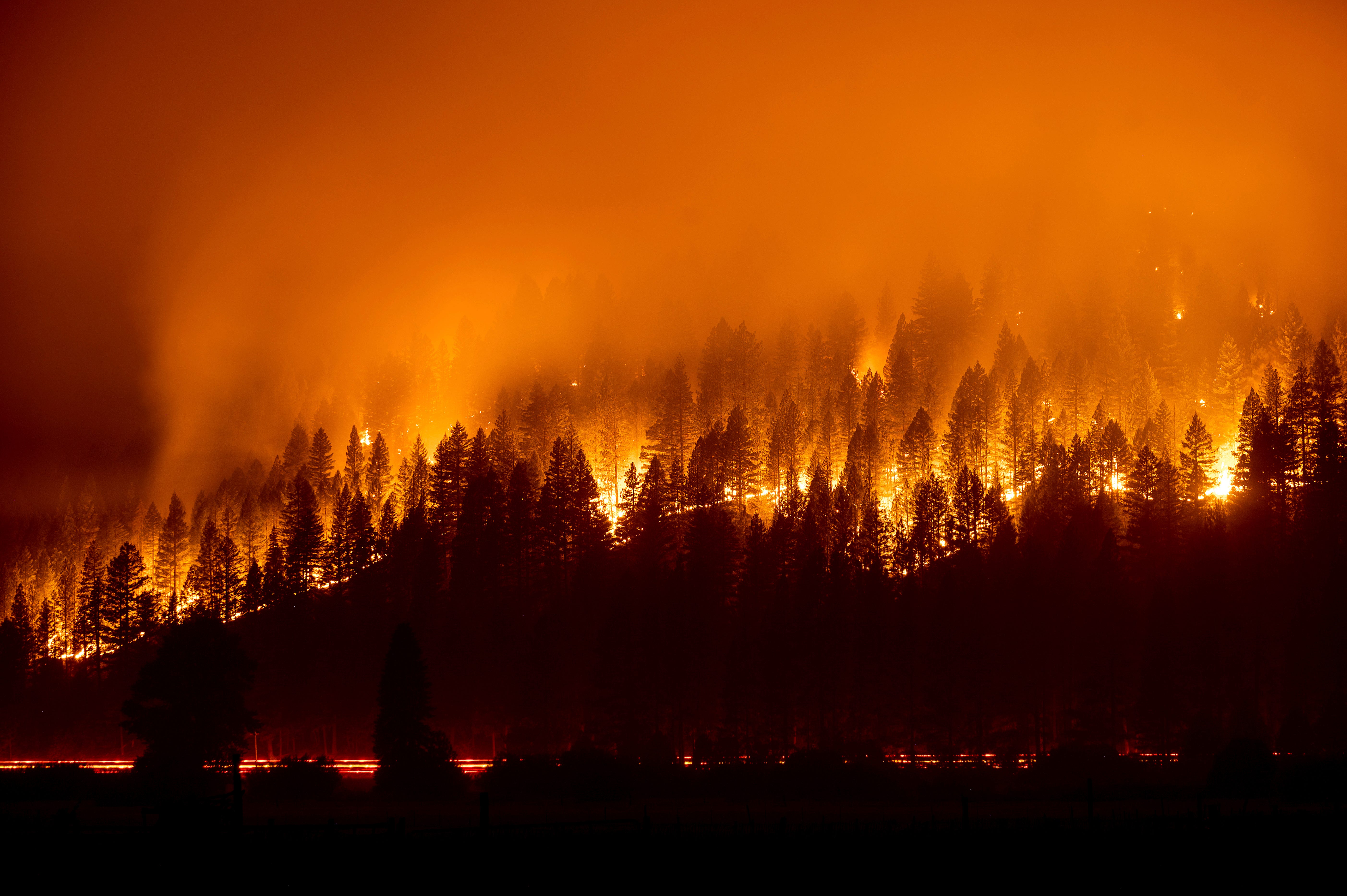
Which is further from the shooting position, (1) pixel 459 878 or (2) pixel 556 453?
(2) pixel 556 453

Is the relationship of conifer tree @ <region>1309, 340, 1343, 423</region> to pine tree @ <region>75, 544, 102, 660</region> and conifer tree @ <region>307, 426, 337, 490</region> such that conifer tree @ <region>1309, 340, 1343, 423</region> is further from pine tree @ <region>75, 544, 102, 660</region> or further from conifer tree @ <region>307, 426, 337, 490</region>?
pine tree @ <region>75, 544, 102, 660</region>

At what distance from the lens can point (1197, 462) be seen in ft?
348

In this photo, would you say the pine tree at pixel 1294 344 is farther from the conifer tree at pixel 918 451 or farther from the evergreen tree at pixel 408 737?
the evergreen tree at pixel 408 737

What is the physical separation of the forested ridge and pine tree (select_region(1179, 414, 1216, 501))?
1.87 feet

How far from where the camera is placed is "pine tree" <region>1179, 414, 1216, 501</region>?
102625 mm

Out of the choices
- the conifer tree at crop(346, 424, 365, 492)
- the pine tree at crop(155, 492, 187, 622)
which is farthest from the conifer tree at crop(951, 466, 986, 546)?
the pine tree at crop(155, 492, 187, 622)

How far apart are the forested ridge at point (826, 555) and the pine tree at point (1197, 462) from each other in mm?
570

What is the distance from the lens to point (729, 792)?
62031mm

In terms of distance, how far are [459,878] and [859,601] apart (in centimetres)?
4749

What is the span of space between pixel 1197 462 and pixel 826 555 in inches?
1378

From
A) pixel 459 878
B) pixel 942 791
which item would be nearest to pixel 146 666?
pixel 459 878

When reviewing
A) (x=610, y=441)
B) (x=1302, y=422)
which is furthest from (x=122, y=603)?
(x=1302, y=422)

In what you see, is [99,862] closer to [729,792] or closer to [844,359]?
[729,792]

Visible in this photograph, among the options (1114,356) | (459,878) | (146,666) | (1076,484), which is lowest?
(459,878)
